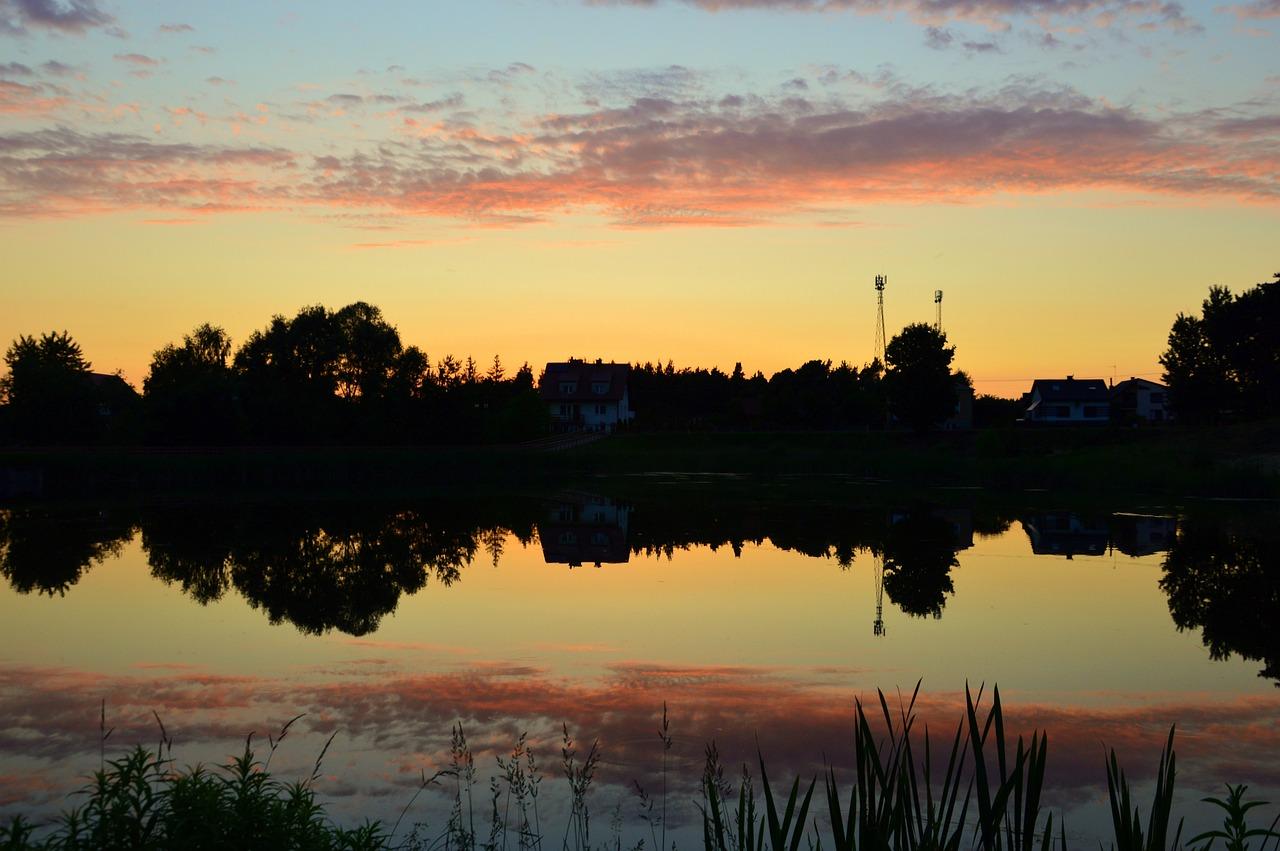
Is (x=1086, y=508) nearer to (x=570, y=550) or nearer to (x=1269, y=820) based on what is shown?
(x=570, y=550)

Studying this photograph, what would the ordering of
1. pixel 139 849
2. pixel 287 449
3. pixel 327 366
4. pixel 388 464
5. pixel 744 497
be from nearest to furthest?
pixel 139 849 → pixel 744 497 → pixel 388 464 → pixel 287 449 → pixel 327 366

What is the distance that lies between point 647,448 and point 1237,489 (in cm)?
3893

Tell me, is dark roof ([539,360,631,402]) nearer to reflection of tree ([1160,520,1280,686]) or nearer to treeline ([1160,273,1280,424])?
treeline ([1160,273,1280,424])

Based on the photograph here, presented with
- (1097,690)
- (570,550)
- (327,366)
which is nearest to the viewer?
(1097,690)

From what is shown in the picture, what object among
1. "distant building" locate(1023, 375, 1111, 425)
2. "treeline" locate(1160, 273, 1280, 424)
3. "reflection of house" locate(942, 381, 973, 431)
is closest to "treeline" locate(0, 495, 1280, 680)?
"treeline" locate(1160, 273, 1280, 424)

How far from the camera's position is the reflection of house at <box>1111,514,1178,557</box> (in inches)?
1057

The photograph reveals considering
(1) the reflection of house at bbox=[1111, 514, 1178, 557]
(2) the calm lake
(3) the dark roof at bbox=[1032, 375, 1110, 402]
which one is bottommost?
(2) the calm lake

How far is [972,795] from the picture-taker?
8.88 m

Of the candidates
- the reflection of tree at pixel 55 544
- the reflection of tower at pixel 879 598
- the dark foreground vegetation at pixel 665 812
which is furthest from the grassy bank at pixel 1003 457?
the dark foreground vegetation at pixel 665 812

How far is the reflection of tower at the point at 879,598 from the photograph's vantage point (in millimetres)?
16547

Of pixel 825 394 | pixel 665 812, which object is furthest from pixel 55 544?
pixel 825 394

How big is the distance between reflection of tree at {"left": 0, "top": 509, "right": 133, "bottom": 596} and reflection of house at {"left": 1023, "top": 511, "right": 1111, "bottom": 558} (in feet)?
73.2

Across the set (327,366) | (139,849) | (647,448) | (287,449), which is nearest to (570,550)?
(139,849)

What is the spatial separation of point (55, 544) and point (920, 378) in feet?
184
